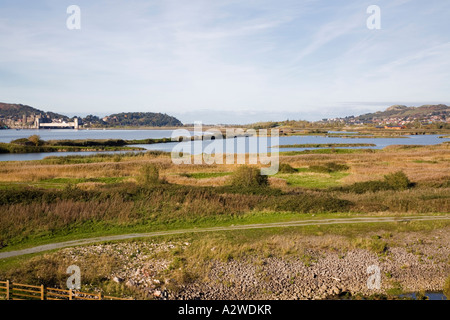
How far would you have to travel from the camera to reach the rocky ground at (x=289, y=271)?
16578mm

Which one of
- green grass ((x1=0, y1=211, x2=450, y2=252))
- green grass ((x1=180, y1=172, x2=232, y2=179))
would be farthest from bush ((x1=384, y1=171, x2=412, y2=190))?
green grass ((x1=180, y1=172, x2=232, y2=179))

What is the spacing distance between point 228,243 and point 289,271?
4054 millimetres

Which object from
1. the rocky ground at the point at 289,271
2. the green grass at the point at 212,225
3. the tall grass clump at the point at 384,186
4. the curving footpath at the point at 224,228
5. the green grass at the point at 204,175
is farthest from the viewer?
the green grass at the point at 204,175

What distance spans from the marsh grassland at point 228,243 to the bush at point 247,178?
3727mm

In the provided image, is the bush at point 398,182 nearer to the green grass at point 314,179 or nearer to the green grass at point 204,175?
the green grass at point 314,179

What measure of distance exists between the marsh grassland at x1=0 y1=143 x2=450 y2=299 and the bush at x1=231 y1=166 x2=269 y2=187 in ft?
12.2

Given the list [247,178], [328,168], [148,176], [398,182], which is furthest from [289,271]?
[328,168]

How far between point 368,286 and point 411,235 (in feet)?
24.5

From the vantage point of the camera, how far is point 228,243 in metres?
20.8

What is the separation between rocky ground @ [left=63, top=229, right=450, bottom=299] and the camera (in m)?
16.6

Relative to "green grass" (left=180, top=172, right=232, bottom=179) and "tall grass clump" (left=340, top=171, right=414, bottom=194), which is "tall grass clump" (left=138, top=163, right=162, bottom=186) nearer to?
"green grass" (left=180, top=172, right=232, bottom=179)

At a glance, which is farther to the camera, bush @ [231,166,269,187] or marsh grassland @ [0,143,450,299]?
bush @ [231,166,269,187]

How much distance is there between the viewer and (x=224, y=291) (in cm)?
1656

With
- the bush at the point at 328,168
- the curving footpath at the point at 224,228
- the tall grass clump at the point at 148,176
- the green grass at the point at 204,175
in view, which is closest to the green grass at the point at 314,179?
the bush at the point at 328,168
